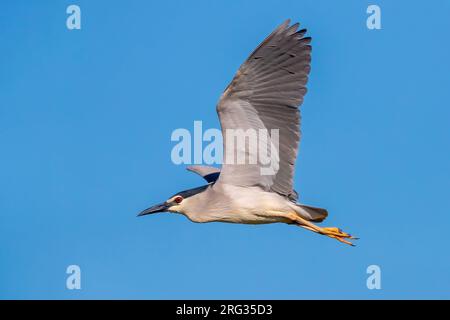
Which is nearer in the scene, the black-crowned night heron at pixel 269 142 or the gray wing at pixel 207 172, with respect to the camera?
the black-crowned night heron at pixel 269 142

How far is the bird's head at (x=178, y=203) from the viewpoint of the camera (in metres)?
17.3

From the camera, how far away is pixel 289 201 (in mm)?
17109

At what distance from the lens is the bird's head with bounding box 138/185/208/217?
17.3m

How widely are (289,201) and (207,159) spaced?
6.25 ft

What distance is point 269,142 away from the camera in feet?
55.0

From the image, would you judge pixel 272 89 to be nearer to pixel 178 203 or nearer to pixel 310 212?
pixel 310 212

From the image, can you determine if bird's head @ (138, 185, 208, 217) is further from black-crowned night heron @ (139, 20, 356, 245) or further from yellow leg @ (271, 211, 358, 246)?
yellow leg @ (271, 211, 358, 246)

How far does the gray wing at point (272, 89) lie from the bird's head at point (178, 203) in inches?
38.9

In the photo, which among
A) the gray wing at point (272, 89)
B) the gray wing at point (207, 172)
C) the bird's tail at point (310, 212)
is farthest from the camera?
the gray wing at point (207, 172)

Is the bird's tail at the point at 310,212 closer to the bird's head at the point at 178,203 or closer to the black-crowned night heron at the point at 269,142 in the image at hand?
the black-crowned night heron at the point at 269,142

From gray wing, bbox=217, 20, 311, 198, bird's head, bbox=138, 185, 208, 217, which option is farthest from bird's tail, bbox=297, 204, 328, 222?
bird's head, bbox=138, 185, 208, 217

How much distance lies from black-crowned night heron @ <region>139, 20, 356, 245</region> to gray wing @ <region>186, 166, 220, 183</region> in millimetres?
1550

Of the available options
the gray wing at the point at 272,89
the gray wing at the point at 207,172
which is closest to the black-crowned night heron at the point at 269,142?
the gray wing at the point at 272,89

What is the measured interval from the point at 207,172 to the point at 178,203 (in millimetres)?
1972
